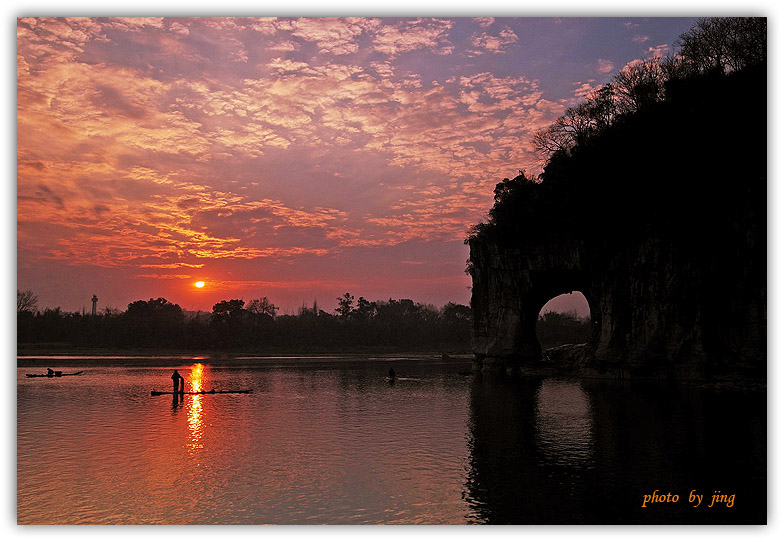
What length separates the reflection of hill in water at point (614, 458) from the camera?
14016 mm

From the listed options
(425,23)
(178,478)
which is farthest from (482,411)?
(425,23)

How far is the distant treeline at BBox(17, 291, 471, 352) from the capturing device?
10588cm

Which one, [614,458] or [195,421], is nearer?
[614,458]

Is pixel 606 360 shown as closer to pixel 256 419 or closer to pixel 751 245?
pixel 751 245

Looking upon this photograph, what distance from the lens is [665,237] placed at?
43812 mm

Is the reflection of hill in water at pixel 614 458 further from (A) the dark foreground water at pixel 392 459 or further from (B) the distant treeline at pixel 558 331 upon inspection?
(B) the distant treeline at pixel 558 331

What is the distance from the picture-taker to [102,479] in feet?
55.8

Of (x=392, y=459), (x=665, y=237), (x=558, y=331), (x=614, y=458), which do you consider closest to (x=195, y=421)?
(x=392, y=459)

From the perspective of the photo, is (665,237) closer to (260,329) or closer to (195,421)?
(195,421)

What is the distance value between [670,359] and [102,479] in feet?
128

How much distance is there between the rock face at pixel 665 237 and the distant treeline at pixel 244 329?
243 ft

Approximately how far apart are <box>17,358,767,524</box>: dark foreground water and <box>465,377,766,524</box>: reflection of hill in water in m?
0.07

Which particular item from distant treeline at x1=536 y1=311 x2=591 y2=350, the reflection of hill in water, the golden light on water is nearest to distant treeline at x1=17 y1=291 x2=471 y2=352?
distant treeline at x1=536 y1=311 x2=591 y2=350

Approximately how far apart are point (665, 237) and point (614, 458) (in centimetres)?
2912
